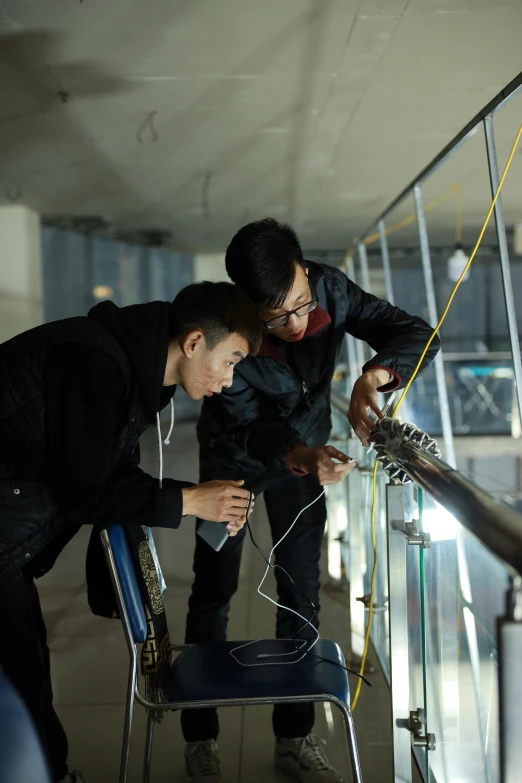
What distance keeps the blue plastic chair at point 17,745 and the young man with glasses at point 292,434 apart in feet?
3.24

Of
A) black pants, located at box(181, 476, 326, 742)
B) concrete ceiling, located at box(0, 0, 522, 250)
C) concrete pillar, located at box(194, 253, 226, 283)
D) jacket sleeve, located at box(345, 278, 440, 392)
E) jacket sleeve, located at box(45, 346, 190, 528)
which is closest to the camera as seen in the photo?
jacket sleeve, located at box(45, 346, 190, 528)

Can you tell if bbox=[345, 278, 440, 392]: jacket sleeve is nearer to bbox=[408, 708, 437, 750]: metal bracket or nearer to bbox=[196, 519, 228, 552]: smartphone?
bbox=[196, 519, 228, 552]: smartphone

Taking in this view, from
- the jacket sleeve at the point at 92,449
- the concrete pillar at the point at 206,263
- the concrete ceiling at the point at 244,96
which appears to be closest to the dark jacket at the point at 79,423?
the jacket sleeve at the point at 92,449

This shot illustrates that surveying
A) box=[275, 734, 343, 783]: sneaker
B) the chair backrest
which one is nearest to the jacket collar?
the chair backrest

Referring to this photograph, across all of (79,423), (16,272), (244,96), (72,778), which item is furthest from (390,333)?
(16,272)

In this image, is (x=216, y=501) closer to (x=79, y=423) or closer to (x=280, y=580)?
(x=79, y=423)

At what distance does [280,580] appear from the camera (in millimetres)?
2051

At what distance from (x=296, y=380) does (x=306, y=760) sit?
96cm

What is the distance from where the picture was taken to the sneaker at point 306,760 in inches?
74.8

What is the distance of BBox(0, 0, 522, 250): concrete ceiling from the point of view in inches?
128

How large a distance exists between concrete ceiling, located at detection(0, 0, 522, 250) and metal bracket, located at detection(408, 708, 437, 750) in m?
2.67

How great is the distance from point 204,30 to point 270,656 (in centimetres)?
280

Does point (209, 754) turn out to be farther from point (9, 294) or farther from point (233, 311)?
point (9, 294)

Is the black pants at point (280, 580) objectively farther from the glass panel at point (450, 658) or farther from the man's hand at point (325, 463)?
the glass panel at point (450, 658)
